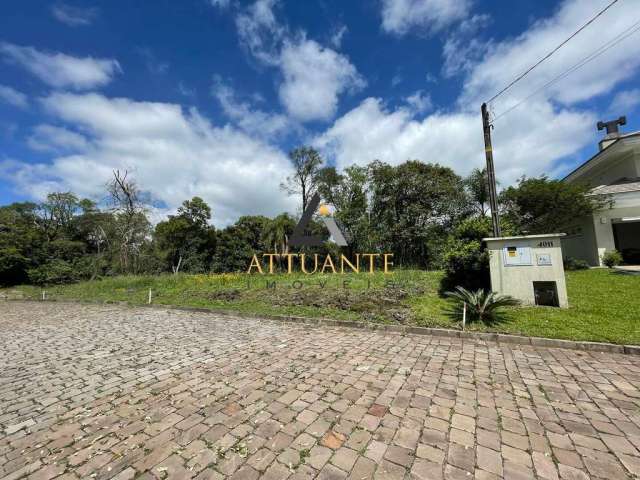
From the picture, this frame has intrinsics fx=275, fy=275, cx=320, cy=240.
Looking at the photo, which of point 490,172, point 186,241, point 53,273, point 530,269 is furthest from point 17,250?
point 530,269

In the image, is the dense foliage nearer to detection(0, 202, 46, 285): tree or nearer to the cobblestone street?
detection(0, 202, 46, 285): tree

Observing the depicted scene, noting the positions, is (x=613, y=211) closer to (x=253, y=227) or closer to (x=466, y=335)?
(x=466, y=335)

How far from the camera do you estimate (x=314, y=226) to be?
71.8ft

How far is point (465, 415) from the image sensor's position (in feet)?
8.92

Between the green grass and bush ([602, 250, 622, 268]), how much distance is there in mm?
4260

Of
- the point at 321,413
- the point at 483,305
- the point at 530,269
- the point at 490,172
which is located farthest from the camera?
the point at 490,172

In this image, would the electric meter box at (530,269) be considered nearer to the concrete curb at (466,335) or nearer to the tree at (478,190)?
the concrete curb at (466,335)

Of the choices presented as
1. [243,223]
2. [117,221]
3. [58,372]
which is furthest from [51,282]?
[58,372]

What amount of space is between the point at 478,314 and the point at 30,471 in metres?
7.16

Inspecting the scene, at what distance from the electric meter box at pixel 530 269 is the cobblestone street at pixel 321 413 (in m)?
2.78

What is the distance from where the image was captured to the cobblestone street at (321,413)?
2113 mm

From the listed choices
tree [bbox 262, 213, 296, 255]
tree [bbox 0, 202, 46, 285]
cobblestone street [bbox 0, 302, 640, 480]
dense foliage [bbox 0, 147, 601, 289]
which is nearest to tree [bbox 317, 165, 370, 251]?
dense foliage [bbox 0, 147, 601, 289]

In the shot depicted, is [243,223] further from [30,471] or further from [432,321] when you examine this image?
[30,471]

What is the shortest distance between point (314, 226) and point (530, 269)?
1614 centimetres
